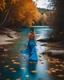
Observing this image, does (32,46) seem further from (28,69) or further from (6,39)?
(6,39)

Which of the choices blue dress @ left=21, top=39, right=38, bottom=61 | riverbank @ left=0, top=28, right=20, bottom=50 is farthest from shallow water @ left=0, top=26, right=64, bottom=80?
riverbank @ left=0, top=28, right=20, bottom=50

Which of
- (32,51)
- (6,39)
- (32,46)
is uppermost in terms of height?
(32,46)

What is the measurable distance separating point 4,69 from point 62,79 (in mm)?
2846

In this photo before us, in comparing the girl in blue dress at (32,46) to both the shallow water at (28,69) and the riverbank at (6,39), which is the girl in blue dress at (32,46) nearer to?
the shallow water at (28,69)

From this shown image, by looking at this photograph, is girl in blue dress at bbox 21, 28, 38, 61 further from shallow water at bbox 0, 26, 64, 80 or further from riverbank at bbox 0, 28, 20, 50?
riverbank at bbox 0, 28, 20, 50

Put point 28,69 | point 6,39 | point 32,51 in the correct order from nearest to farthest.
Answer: point 28,69 < point 32,51 < point 6,39

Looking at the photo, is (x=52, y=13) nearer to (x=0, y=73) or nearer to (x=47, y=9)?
(x=47, y=9)

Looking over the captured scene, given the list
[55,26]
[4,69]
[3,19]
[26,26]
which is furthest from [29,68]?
[26,26]

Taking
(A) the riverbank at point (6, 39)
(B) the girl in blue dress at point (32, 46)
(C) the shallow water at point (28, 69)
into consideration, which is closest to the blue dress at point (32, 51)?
(B) the girl in blue dress at point (32, 46)

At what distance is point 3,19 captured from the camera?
41.2 meters

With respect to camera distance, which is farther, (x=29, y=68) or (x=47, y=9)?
(x=47, y=9)

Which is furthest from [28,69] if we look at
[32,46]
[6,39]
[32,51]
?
[6,39]

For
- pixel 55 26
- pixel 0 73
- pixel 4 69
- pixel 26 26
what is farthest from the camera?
pixel 26 26

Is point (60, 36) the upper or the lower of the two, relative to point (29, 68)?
lower
